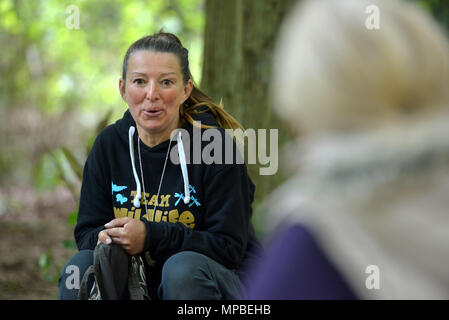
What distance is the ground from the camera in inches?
188

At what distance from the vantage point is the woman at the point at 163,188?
91.1 inches

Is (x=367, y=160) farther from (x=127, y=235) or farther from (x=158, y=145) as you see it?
(x=158, y=145)

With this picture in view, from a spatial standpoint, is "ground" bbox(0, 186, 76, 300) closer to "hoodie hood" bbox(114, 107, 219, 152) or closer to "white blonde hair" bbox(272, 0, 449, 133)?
"hoodie hood" bbox(114, 107, 219, 152)

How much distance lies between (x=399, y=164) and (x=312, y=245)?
26 centimetres

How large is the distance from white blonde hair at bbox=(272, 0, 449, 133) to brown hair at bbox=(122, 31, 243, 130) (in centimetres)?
138

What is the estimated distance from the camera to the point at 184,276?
83.8 inches

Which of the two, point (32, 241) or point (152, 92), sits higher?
point (152, 92)

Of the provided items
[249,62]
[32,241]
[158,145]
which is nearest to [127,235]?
[158,145]

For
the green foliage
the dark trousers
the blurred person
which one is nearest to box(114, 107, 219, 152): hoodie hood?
the dark trousers

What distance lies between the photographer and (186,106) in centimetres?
278

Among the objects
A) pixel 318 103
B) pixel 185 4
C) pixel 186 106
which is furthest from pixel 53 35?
pixel 318 103

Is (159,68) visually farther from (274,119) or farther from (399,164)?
(274,119)

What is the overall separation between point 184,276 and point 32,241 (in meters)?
4.94

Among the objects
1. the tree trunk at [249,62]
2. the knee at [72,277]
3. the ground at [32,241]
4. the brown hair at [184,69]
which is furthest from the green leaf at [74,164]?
the knee at [72,277]
